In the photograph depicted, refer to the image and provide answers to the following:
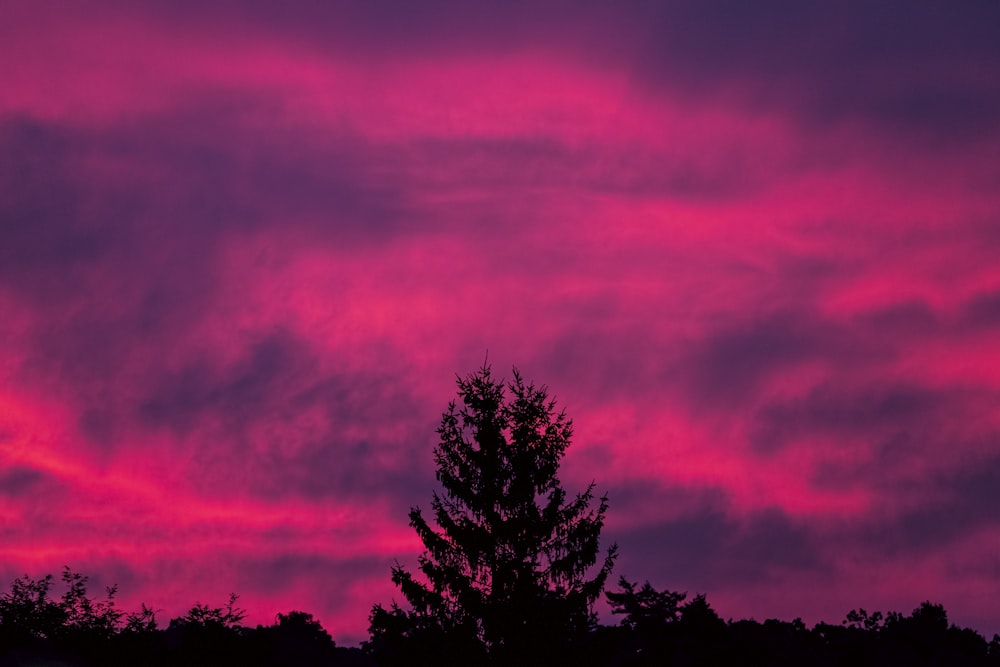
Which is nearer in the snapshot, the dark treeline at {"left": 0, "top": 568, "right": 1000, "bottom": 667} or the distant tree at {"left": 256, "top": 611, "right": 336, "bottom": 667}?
the dark treeline at {"left": 0, "top": 568, "right": 1000, "bottom": 667}

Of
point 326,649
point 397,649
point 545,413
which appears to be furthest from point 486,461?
point 326,649

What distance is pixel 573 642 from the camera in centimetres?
4931

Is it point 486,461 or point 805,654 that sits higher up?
point 486,461

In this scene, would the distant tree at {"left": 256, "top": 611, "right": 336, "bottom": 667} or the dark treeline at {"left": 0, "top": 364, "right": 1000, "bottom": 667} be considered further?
the distant tree at {"left": 256, "top": 611, "right": 336, "bottom": 667}

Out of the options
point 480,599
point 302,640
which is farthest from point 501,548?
point 302,640

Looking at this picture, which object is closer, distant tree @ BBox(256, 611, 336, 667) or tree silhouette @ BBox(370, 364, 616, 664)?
tree silhouette @ BBox(370, 364, 616, 664)

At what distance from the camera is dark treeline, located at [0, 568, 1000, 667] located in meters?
48.6

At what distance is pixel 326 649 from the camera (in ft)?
342

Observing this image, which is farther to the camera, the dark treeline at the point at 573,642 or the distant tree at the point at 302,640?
the distant tree at the point at 302,640

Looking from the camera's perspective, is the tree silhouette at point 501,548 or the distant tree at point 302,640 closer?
the tree silhouette at point 501,548

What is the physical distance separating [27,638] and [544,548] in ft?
67.4

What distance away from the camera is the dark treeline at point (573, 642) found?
4859 cm

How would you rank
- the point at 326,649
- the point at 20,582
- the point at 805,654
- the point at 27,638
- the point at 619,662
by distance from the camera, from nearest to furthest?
the point at 27,638
the point at 20,582
the point at 619,662
the point at 805,654
the point at 326,649

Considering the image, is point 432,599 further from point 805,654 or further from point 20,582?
point 805,654
